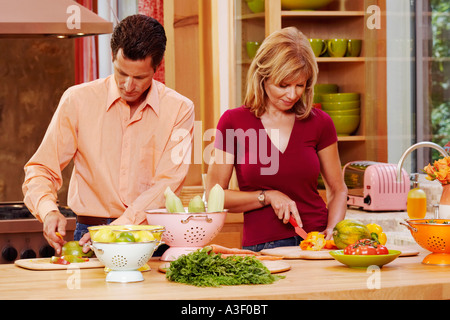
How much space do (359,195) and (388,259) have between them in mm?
1831

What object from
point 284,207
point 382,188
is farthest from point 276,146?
point 382,188

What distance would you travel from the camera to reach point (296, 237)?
9.19 ft

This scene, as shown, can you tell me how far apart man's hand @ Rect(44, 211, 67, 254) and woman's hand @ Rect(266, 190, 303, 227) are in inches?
29.8

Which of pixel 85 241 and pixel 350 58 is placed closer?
pixel 85 241

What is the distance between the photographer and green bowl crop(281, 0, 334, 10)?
14.3ft

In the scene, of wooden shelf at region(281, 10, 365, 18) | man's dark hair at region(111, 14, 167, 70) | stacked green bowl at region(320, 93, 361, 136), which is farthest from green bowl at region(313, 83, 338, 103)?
man's dark hair at region(111, 14, 167, 70)

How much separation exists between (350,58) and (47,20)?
1751 mm

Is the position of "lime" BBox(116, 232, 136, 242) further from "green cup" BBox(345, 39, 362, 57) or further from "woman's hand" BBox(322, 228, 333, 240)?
"green cup" BBox(345, 39, 362, 57)

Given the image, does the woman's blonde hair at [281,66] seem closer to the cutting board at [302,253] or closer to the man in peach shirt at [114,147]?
the man in peach shirt at [114,147]

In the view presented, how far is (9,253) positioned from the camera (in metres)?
3.54

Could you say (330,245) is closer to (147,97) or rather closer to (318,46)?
(147,97)

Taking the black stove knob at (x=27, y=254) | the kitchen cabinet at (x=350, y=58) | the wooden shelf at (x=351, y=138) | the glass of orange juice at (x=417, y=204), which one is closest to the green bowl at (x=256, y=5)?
the kitchen cabinet at (x=350, y=58)

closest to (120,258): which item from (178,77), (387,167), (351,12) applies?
(387,167)
